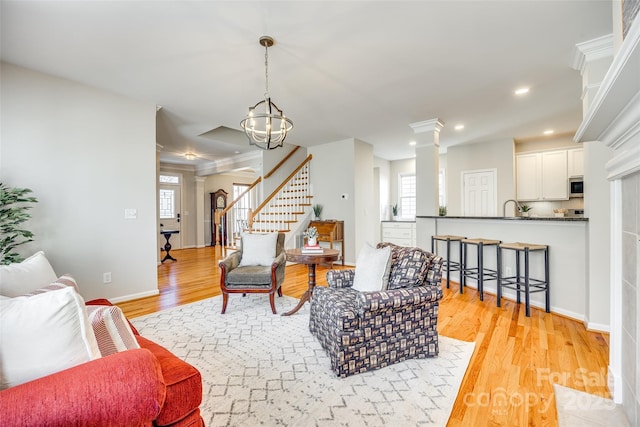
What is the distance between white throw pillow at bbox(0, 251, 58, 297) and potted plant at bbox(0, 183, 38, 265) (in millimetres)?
1406

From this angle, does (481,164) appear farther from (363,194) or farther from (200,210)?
(200,210)

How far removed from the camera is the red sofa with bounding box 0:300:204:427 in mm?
706

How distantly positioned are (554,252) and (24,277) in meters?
4.53

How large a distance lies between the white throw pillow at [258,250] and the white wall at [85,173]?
132cm

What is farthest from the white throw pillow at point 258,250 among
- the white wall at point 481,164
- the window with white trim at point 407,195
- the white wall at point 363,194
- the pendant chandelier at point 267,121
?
the window with white trim at point 407,195

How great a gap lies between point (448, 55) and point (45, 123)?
4.26 metres

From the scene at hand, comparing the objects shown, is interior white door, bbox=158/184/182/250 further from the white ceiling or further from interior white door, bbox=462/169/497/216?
interior white door, bbox=462/169/497/216

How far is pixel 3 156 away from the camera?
2.80 m

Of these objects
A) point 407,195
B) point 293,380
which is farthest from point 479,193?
point 293,380

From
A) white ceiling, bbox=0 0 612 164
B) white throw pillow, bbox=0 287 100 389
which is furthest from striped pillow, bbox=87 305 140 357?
white ceiling, bbox=0 0 612 164

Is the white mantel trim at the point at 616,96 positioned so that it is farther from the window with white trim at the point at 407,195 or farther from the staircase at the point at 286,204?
the window with white trim at the point at 407,195

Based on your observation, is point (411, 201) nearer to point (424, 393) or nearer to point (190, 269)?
point (190, 269)

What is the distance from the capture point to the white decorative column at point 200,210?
8.91 meters

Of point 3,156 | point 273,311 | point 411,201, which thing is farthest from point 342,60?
point 411,201
